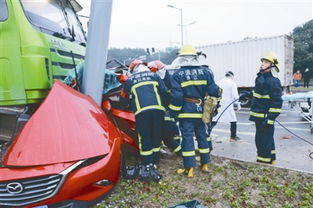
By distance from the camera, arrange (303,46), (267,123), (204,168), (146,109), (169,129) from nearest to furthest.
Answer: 1. (146,109)
2. (204,168)
3. (267,123)
4. (169,129)
5. (303,46)

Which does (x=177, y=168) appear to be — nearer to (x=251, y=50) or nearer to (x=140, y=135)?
(x=140, y=135)

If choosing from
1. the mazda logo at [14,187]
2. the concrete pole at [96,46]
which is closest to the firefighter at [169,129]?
the concrete pole at [96,46]

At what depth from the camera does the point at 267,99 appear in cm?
452

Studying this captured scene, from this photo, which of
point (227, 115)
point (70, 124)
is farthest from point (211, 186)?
point (227, 115)

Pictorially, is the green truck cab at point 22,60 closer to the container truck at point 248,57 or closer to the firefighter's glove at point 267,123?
the firefighter's glove at point 267,123

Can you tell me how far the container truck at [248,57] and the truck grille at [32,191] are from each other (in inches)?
449

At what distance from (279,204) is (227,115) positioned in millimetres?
3739

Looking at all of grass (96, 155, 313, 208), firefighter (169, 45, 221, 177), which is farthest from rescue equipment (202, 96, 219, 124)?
grass (96, 155, 313, 208)

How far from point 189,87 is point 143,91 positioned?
2.10 ft

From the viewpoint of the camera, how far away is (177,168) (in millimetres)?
4246

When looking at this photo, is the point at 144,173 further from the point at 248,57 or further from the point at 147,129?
the point at 248,57

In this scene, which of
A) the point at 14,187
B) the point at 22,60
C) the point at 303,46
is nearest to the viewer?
the point at 14,187

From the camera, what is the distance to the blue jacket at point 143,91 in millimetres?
3854

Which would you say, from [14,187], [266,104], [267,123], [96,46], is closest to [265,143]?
[267,123]
